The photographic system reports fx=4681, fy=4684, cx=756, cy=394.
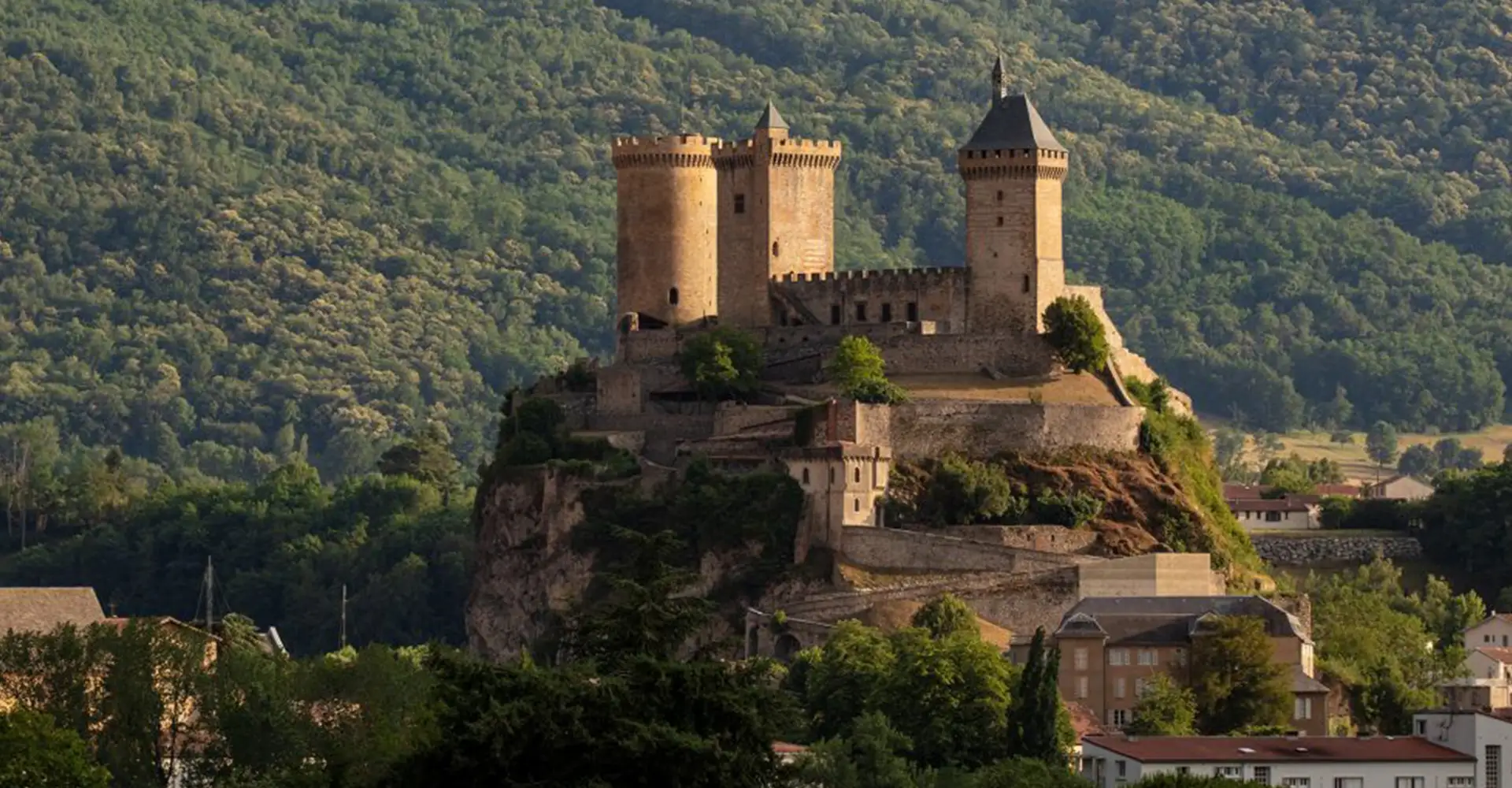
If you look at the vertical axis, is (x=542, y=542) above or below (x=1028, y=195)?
below

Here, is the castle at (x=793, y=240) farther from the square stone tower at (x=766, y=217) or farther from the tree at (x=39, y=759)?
the tree at (x=39, y=759)

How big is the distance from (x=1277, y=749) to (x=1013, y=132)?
33175 millimetres

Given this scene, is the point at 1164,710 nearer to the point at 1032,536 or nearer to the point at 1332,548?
the point at 1032,536

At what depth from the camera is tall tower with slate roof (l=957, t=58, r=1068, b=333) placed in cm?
11662

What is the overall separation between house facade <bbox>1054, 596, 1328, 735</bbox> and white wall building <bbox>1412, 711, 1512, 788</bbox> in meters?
10.3

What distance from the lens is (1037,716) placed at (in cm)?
9038

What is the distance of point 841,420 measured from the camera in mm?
111188

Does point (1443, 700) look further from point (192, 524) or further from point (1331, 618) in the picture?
point (192, 524)

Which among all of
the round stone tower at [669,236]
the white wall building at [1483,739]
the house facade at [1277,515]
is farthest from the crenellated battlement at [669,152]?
the white wall building at [1483,739]

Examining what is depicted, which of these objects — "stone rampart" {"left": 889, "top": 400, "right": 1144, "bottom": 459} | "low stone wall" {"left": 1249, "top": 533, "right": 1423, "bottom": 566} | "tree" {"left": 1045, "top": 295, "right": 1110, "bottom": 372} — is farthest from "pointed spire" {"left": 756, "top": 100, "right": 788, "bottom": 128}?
"low stone wall" {"left": 1249, "top": 533, "right": 1423, "bottom": 566}

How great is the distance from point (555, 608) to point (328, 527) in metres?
52.3

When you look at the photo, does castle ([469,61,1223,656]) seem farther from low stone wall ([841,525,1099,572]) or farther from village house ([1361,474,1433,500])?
village house ([1361,474,1433,500])

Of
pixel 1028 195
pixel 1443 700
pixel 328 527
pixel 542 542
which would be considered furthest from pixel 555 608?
→ pixel 328 527

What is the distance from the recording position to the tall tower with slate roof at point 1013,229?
117m
